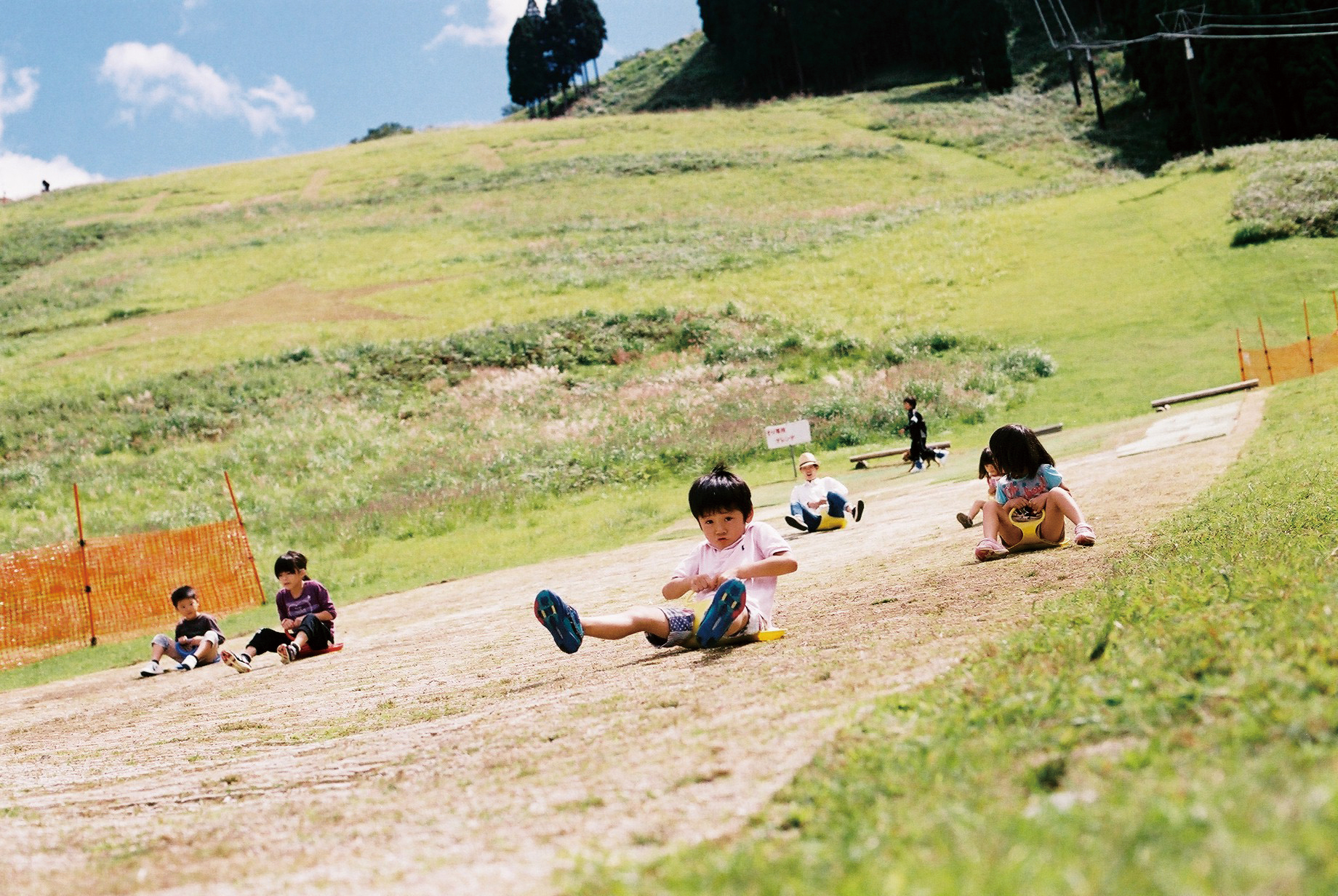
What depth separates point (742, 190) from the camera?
69438 millimetres

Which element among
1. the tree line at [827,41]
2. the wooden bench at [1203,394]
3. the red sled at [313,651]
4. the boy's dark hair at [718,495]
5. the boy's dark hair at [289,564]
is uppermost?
the tree line at [827,41]

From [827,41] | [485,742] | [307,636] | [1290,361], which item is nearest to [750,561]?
[485,742]

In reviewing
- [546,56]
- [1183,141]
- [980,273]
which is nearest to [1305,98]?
[1183,141]

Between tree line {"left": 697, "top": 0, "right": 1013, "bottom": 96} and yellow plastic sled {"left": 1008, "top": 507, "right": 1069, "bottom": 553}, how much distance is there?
8965 cm

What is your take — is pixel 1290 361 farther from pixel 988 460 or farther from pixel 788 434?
pixel 988 460

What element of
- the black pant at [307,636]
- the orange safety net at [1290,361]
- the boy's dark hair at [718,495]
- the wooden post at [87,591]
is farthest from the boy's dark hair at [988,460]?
the orange safety net at [1290,361]

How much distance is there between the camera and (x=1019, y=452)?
375 inches

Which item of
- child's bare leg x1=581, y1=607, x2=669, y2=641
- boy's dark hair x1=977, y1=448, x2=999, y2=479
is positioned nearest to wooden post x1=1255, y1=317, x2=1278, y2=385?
boy's dark hair x1=977, y1=448, x2=999, y2=479

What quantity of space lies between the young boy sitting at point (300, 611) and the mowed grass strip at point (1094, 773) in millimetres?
9366

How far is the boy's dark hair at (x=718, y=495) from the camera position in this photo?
7445 millimetres

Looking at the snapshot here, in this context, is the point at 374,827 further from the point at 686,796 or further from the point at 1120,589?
the point at 1120,589

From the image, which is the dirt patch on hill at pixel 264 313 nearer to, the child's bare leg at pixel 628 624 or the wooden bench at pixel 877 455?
the wooden bench at pixel 877 455

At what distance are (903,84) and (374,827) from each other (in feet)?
356

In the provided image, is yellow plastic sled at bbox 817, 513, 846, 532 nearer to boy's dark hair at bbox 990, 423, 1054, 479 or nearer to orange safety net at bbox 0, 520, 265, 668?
boy's dark hair at bbox 990, 423, 1054, 479
